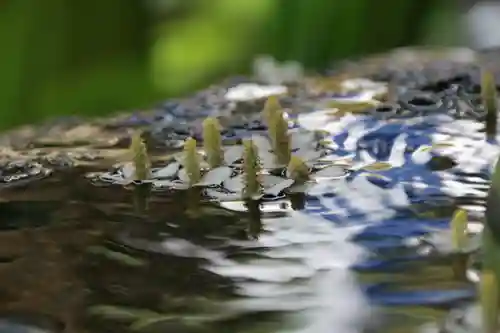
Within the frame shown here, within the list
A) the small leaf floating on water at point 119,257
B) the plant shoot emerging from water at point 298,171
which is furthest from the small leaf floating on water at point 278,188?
the small leaf floating on water at point 119,257

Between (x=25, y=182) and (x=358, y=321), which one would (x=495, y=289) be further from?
(x=25, y=182)

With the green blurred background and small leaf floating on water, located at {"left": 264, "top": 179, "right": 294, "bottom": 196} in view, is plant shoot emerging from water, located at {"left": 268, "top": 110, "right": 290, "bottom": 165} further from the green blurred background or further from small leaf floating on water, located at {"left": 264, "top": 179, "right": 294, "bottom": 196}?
the green blurred background

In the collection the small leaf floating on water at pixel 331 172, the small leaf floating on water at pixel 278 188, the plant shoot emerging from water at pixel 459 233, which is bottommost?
the plant shoot emerging from water at pixel 459 233

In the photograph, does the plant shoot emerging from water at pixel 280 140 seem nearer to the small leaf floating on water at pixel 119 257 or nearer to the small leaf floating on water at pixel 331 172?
the small leaf floating on water at pixel 331 172

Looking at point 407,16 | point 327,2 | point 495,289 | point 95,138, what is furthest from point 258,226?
point 407,16

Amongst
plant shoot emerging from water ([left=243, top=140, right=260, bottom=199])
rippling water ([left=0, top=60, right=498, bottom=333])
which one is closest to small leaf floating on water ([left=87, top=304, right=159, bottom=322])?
rippling water ([left=0, top=60, right=498, bottom=333])

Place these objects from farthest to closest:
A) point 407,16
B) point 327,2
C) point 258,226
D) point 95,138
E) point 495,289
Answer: point 407,16, point 327,2, point 95,138, point 258,226, point 495,289
